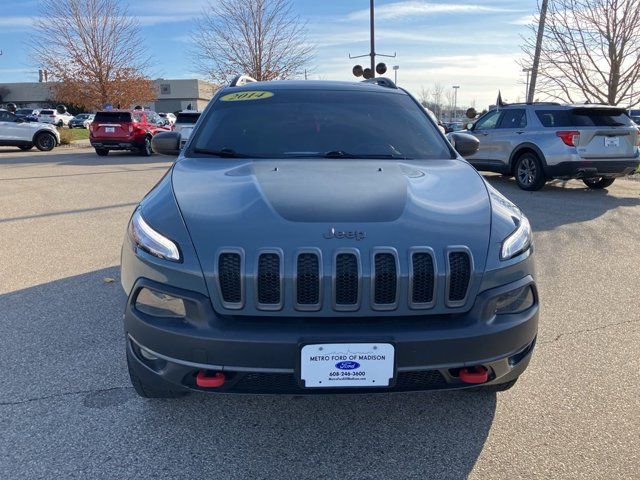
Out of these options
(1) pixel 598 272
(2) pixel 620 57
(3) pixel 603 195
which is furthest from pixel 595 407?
(2) pixel 620 57

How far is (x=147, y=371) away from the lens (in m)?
2.30

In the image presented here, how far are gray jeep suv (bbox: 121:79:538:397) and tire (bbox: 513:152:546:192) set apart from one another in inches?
329

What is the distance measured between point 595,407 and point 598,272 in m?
2.80

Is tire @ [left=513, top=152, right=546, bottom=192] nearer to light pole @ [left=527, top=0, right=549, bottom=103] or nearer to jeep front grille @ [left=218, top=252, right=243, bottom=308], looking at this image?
light pole @ [left=527, top=0, right=549, bottom=103]

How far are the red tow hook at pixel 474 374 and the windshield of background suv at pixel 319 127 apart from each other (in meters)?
1.62

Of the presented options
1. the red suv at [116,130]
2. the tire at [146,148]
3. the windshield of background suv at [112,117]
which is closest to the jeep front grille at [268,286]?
the red suv at [116,130]

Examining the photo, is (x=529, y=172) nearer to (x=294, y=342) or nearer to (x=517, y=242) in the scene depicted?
(x=517, y=242)

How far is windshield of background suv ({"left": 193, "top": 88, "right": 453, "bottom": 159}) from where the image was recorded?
11.4 ft

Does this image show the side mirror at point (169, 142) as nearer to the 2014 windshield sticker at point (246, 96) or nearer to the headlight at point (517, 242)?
the 2014 windshield sticker at point (246, 96)

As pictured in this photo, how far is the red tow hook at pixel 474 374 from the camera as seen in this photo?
2.24 m

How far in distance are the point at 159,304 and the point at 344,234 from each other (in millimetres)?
820

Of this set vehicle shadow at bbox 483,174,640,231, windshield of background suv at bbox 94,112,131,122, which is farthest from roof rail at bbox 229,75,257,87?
windshield of background suv at bbox 94,112,131,122

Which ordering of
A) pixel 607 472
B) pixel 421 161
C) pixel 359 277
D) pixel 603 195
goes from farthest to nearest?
pixel 603 195
pixel 421 161
pixel 607 472
pixel 359 277

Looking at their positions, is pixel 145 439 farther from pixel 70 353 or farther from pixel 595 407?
pixel 595 407
